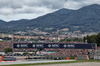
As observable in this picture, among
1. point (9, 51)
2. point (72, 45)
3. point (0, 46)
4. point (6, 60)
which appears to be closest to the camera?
point (6, 60)

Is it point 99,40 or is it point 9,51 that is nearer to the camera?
point 9,51

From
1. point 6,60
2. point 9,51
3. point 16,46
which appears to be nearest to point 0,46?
point 9,51

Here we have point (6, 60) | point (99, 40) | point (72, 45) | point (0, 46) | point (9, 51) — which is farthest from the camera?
point (0, 46)

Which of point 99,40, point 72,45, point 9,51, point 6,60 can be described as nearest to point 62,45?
point 72,45

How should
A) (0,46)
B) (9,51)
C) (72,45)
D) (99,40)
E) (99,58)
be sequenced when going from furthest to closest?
(0,46) → (99,40) → (9,51) → (72,45) → (99,58)

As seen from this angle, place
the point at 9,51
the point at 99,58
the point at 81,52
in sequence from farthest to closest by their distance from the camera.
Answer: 1. the point at 9,51
2. the point at 81,52
3. the point at 99,58

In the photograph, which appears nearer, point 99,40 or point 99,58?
point 99,58

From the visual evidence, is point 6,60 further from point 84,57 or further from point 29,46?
point 84,57

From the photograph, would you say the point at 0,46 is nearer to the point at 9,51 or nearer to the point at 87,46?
the point at 9,51
